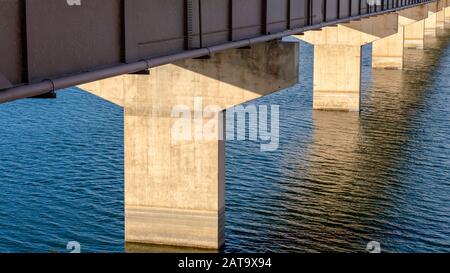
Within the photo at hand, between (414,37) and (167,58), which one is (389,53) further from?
(167,58)

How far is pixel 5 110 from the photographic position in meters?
49.7

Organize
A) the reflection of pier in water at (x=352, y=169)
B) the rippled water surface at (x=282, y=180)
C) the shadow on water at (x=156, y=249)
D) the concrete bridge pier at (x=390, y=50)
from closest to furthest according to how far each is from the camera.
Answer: the shadow on water at (x=156, y=249) < the rippled water surface at (x=282, y=180) < the reflection of pier in water at (x=352, y=169) < the concrete bridge pier at (x=390, y=50)

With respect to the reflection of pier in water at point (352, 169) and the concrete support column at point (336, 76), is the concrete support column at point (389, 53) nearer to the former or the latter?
the reflection of pier in water at point (352, 169)

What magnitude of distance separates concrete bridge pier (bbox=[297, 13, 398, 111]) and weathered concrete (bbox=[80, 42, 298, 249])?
→ 26.6m

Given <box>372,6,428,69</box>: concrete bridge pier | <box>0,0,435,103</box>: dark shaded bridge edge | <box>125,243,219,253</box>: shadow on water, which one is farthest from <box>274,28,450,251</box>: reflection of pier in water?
<box>372,6,428,69</box>: concrete bridge pier

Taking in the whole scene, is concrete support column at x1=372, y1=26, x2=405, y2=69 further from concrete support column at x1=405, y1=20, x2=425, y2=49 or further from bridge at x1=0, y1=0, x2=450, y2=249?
bridge at x1=0, y1=0, x2=450, y2=249

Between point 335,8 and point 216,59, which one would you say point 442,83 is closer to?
point 335,8

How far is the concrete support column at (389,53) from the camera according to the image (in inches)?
2960

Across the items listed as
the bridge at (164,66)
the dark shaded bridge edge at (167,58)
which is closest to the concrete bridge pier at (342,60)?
the bridge at (164,66)

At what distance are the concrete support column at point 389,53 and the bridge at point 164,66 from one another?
3476cm

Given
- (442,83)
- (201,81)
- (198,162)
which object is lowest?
(442,83)

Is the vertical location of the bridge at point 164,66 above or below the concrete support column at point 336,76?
above
